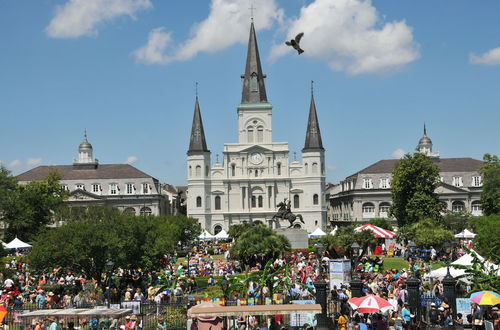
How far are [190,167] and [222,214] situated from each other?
894cm

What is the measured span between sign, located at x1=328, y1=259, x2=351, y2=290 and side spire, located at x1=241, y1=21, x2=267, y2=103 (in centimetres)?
8087

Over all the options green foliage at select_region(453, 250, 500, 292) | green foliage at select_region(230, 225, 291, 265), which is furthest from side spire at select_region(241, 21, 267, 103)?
green foliage at select_region(453, 250, 500, 292)

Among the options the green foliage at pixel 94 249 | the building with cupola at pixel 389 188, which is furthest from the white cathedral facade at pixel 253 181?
the green foliage at pixel 94 249

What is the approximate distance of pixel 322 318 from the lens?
20.3 metres

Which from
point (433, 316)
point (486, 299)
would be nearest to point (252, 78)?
point (433, 316)

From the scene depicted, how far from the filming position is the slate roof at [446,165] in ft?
337

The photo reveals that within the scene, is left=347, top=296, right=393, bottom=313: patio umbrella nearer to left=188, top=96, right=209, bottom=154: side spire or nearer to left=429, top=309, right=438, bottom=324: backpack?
left=429, top=309, right=438, bottom=324: backpack

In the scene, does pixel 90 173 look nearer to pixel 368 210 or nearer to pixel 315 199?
pixel 315 199

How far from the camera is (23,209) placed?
60.3m

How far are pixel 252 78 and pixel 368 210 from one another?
28.0 meters

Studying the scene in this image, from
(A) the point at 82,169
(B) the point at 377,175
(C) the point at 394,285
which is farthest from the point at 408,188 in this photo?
(A) the point at 82,169

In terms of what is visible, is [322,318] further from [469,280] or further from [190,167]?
[190,167]

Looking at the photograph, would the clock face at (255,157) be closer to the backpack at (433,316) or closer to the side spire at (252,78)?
the side spire at (252,78)

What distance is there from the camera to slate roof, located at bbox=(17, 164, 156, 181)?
10462cm
